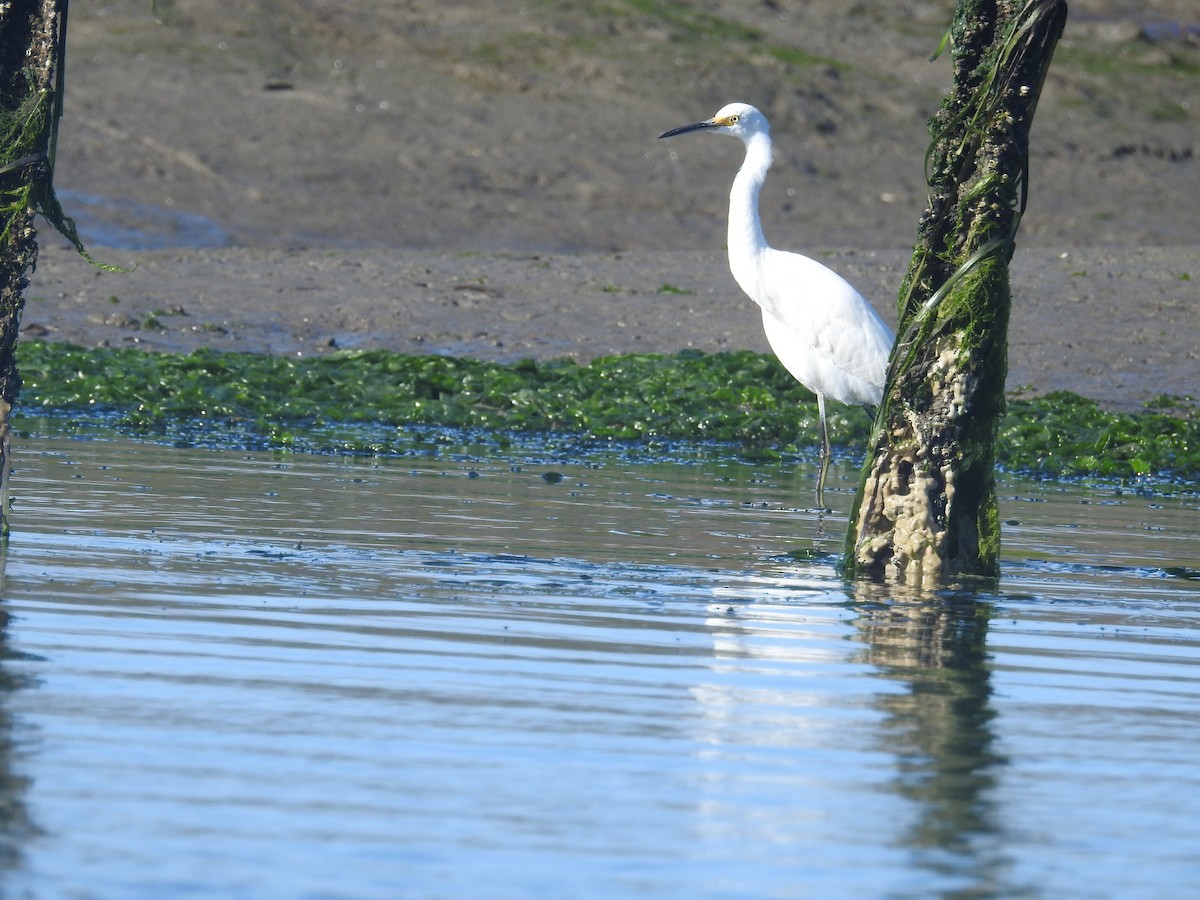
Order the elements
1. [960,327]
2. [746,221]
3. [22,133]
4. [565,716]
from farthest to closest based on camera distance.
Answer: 1. [746,221]
2. [960,327]
3. [22,133]
4. [565,716]

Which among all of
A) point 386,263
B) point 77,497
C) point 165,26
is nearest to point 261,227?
point 386,263

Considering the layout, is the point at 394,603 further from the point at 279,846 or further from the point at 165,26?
the point at 165,26

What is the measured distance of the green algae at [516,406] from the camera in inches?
573

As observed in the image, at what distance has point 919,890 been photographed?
367cm

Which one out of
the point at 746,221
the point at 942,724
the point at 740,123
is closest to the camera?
the point at 942,724

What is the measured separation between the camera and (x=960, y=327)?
7.77 m

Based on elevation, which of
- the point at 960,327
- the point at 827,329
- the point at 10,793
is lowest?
the point at 10,793

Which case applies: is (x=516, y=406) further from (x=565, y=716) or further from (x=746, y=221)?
(x=565, y=716)

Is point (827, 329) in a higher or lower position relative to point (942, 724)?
higher

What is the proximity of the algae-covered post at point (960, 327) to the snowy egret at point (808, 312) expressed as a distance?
4836mm

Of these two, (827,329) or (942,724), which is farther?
(827,329)

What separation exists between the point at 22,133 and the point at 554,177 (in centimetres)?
2244

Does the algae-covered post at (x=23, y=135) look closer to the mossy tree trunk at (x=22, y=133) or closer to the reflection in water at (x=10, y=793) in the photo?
the mossy tree trunk at (x=22, y=133)

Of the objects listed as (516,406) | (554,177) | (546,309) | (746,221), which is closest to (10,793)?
(746,221)
